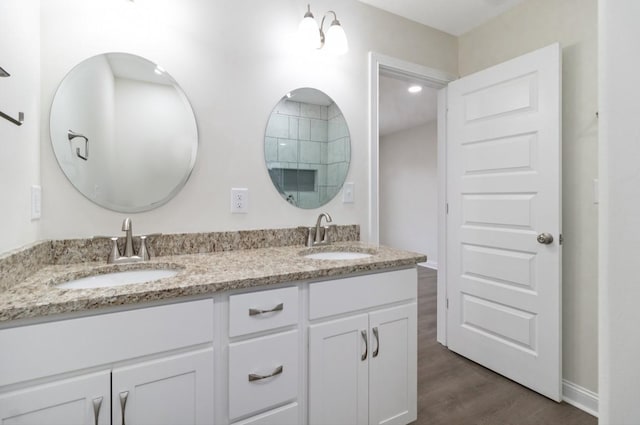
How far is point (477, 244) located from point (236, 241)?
5.31ft

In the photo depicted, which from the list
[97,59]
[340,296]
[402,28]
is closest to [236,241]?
[340,296]

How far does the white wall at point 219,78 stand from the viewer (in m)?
1.32

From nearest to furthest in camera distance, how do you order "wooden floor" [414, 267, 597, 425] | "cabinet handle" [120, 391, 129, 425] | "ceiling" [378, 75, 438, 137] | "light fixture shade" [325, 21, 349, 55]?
1. "cabinet handle" [120, 391, 129, 425]
2. "wooden floor" [414, 267, 597, 425]
3. "light fixture shade" [325, 21, 349, 55]
4. "ceiling" [378, 75, 438, 137]

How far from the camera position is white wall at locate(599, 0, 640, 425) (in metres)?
0.37

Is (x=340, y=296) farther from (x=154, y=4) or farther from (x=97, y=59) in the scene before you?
(x=154, y=4)

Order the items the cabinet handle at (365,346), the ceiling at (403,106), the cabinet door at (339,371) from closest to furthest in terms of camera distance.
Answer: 1. the cabinet door at (339,371)
2. the cabinet handle at (365,346)
3. the ceiling at (403,106)

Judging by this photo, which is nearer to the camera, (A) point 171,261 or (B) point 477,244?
(A) point 171,261

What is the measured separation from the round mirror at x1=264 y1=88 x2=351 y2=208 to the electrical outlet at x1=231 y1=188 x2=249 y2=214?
188mm

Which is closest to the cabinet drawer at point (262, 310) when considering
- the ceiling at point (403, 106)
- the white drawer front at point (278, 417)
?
the white drawer front at point (278, 417)

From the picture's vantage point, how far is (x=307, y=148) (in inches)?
74.7

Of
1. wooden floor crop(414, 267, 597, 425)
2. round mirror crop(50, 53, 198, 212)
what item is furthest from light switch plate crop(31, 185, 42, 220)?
wooden floor crop(414, 267, 597, 425)

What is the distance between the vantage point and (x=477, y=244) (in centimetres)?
216

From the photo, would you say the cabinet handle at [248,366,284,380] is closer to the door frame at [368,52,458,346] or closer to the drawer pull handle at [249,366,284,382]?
the drawer pull handle at [249,366,284,382]

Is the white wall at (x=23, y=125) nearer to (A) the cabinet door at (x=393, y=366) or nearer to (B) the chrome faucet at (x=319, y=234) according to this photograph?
(B) the chrome faucet at (x=319, y=234)
